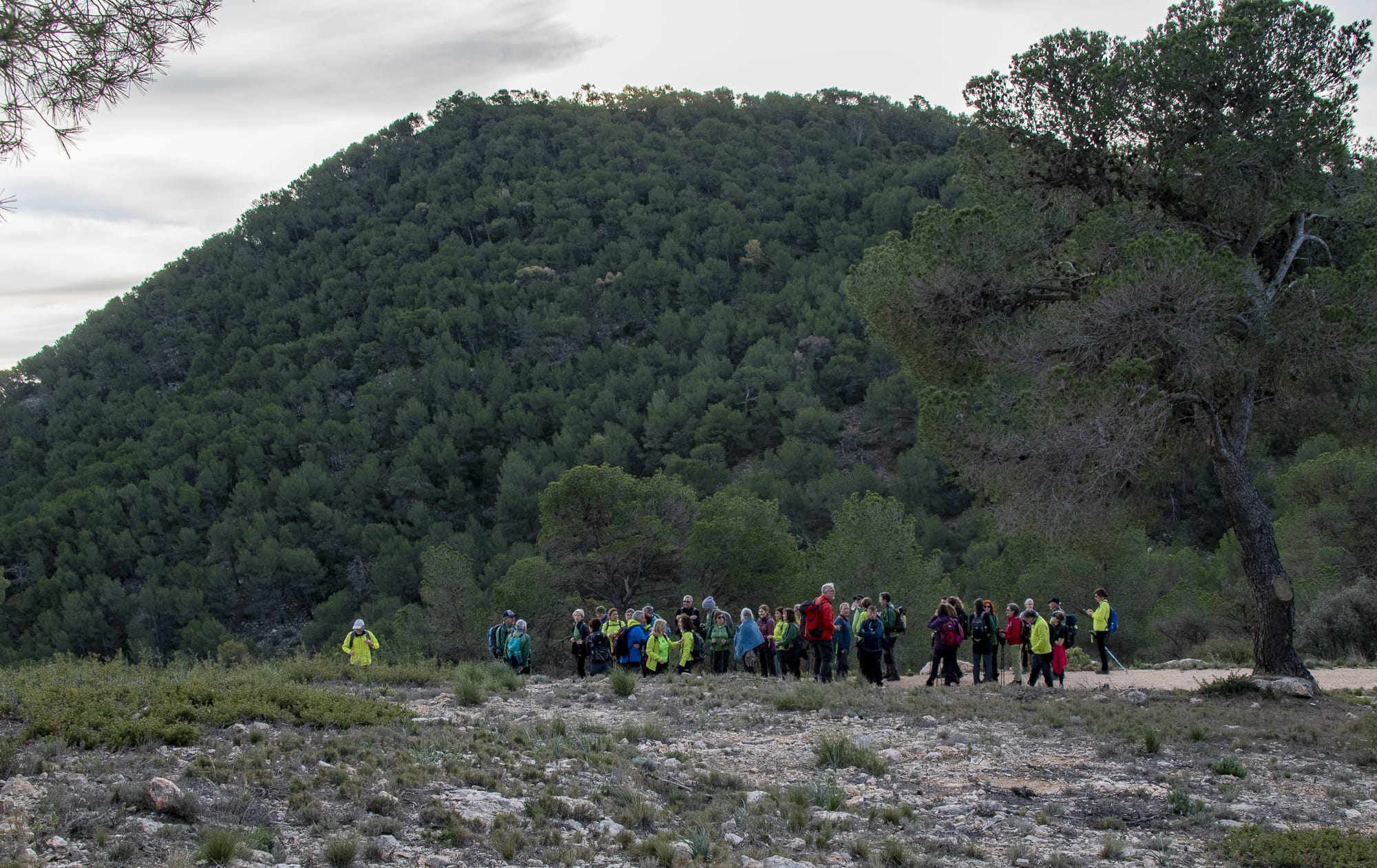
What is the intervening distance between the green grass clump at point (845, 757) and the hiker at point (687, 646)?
5998 mm

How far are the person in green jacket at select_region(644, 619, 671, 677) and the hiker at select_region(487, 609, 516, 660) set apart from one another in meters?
2.21

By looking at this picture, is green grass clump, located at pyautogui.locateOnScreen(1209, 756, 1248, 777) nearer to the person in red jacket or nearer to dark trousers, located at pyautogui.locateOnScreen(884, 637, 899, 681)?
the person in red jacket

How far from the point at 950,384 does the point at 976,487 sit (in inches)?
71.3

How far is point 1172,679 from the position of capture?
46.1ft

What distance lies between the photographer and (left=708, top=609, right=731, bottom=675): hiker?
14.2 metres

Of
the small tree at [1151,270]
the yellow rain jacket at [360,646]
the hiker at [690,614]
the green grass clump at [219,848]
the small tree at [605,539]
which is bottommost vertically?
the yellow rain jacket at [360,646]

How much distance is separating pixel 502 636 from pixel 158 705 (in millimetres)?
8203

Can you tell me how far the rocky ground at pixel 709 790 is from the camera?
16.6 ft

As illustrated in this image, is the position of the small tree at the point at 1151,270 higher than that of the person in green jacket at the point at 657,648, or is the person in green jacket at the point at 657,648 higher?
the small tree at the point at 1151,270

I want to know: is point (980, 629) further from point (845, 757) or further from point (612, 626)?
point (845, 757)

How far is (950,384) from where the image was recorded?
1311 centimetres

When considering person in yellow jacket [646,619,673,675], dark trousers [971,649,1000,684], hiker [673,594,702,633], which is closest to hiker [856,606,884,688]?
dark trousers [971,649,1000,684]

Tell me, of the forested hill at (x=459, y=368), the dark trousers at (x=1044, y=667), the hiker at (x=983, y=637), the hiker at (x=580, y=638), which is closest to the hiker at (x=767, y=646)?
the hiker at (x=580, y=638)

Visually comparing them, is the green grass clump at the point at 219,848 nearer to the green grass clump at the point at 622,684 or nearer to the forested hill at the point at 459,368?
the green grass clump at the point at 622,684
